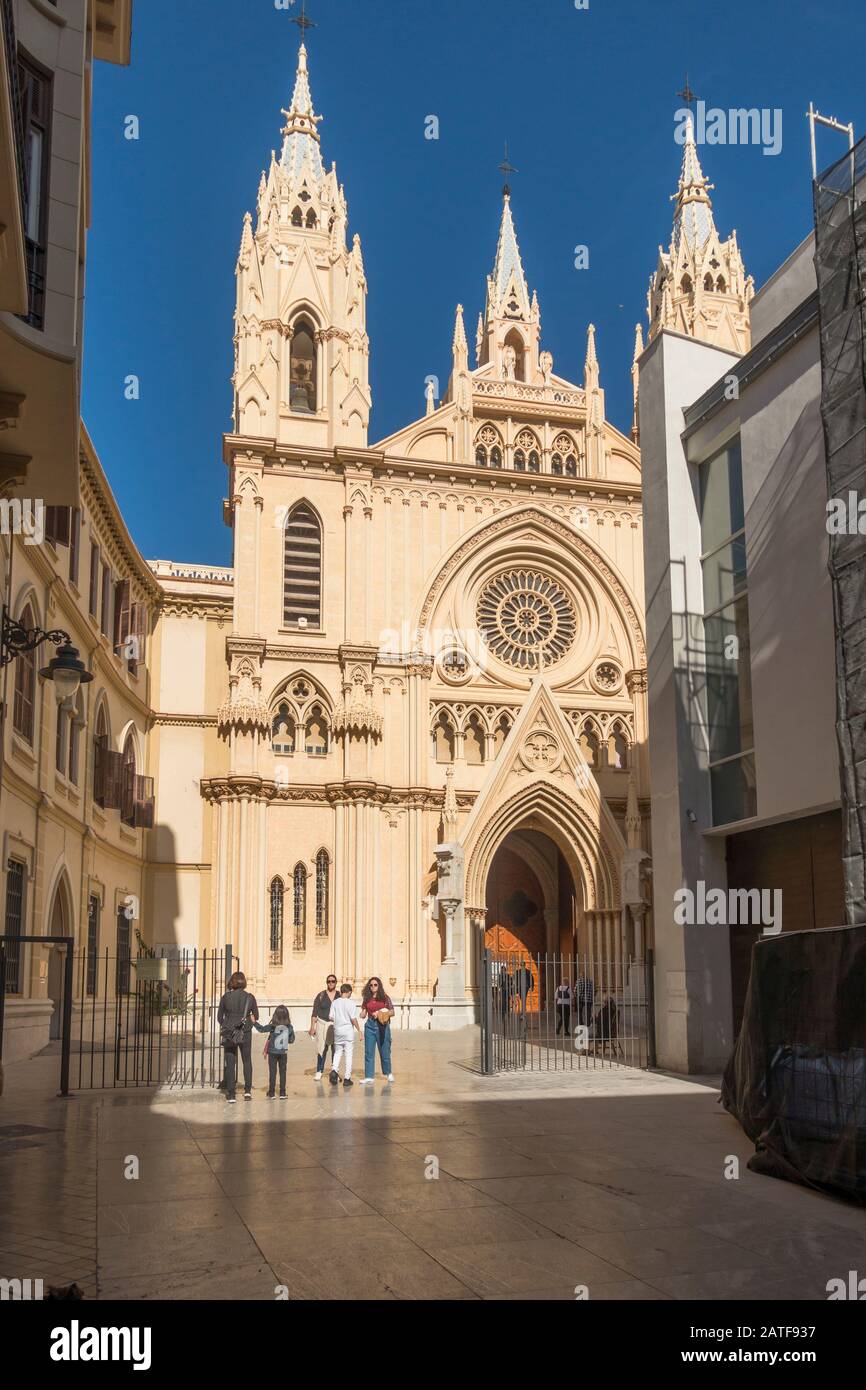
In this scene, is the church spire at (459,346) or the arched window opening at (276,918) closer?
the arched window opening at (276,918)

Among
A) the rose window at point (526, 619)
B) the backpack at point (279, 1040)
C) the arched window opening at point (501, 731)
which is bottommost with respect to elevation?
the backpack at point (279, 1040)

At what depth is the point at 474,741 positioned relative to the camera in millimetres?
34812

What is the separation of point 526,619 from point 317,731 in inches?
296

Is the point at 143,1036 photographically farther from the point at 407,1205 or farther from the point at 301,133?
the point at 301,133

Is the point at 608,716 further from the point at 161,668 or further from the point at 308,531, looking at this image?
the point at 161,668

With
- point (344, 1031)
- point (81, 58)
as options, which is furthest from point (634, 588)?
point (81, 58)

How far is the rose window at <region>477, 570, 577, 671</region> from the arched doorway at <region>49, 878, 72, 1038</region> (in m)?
15.4

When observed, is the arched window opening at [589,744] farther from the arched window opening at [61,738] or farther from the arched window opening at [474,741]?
the arched window opening at [61,738]

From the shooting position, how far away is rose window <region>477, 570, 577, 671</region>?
118 ft

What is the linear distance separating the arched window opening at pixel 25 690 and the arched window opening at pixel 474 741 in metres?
15.1

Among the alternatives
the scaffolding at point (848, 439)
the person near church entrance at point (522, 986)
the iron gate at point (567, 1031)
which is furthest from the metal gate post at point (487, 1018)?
the scaffolding at point (848, 439)

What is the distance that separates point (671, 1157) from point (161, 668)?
2645cm

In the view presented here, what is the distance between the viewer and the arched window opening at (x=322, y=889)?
31.9 metres
